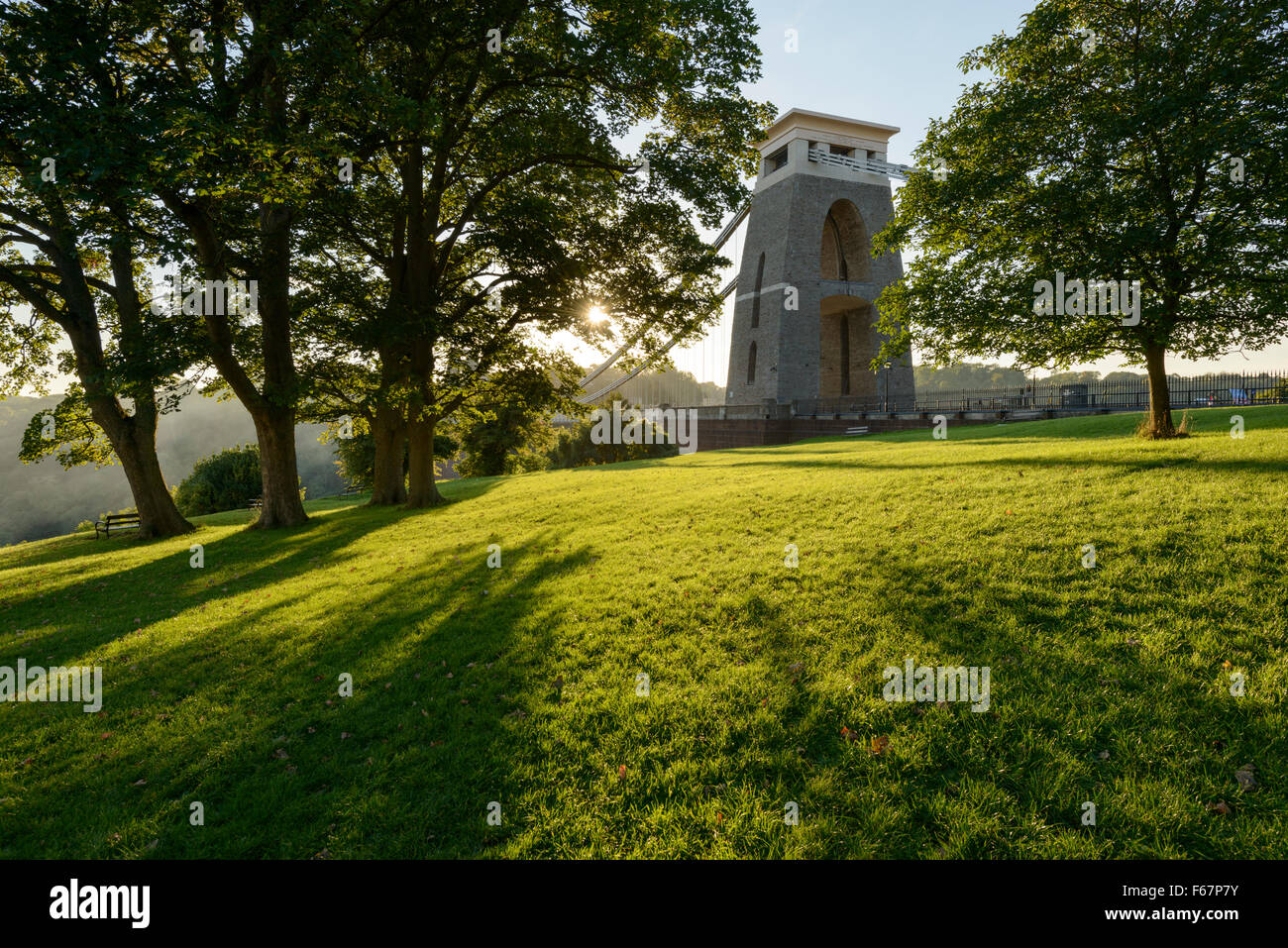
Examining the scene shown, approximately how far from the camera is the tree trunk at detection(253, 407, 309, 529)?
1636 cm

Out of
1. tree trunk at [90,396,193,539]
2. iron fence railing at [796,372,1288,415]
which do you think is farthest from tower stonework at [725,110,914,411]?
tree trunk at [90,396,193,539]

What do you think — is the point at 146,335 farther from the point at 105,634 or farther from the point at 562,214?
the point at 562,214

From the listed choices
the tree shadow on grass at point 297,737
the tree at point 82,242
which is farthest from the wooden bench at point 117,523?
the tree shadow on grass at point 297,737

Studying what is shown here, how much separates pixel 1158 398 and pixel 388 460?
24.4 meters

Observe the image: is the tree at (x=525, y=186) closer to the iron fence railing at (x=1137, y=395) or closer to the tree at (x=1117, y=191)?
the tree at (x=1117, y=191)

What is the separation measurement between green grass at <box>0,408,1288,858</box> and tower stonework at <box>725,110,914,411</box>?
1239 inches

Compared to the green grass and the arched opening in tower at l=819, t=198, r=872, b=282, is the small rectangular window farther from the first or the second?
the green grass

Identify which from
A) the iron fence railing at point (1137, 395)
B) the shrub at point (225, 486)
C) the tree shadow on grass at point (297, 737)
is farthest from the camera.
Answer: the shrub at point (225, 486)

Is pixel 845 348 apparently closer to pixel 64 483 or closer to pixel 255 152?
pixel 255 152

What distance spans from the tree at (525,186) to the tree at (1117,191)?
6136mm

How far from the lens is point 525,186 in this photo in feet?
58.3

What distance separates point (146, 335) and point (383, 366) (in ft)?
18.5

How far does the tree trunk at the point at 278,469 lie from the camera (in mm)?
16359
